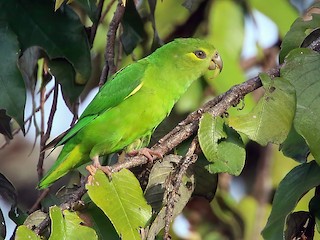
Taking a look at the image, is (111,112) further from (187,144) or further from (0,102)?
(187,144)

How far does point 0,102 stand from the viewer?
246 cm

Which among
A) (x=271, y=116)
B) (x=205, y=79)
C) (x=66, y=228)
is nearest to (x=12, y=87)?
(x=66, y=228)

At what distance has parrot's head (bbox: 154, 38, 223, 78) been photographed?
2834 millimetres

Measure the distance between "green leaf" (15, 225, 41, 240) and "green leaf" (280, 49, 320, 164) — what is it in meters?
0.74

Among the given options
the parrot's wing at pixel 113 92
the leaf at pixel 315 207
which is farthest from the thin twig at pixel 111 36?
the leaf at pixel 315 207

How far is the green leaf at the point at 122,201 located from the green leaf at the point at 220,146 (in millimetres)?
217

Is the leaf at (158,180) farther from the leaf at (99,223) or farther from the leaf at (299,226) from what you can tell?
the leaf at (299,226)

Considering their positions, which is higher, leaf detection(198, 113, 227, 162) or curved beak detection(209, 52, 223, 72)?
leaf detection(198, 113, 227, 162)

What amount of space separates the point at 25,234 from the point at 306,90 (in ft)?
2.79

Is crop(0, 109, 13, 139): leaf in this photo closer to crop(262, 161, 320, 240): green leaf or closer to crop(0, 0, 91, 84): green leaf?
crop(0, 0, 91, 84): green leaf

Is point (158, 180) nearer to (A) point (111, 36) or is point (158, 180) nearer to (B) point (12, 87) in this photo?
(B) point (12, 87)

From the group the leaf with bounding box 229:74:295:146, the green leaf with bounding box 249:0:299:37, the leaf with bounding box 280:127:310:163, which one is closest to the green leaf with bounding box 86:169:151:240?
the leaf with bounding box 229:74:295:146

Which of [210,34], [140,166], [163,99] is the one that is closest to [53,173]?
[163,99]

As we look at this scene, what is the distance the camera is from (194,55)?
285 centimetres
